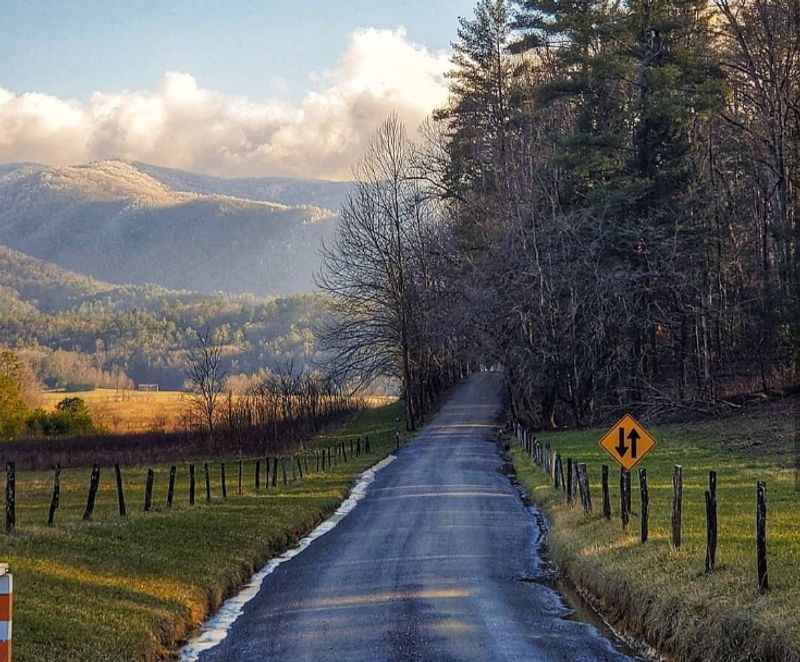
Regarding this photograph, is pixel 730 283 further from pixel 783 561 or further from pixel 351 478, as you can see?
pixel 783 561

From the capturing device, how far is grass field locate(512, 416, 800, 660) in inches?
457

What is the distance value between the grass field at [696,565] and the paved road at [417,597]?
0.68m

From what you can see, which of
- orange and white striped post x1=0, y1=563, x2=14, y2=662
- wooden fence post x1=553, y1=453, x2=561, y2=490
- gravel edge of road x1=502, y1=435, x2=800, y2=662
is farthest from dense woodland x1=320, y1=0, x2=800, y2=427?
orange and white striped post x1=0, y1=563, x2=14, y2=662

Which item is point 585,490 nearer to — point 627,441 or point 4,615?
point 627,441

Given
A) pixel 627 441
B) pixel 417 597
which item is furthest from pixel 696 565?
pixel 627 441

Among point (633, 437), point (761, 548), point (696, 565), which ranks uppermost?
point (633, 437)

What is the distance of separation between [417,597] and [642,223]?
40.6 metres

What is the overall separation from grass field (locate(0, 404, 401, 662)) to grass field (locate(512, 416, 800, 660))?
554 cm

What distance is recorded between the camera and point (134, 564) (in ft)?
57.1

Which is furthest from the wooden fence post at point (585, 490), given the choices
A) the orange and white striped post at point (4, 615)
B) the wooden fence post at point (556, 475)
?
the orange and white striped post at point (4, 615)

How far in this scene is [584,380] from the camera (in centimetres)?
5750

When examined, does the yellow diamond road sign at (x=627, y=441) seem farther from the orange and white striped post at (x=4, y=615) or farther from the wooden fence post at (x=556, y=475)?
the orange and white striped post at (x=4, y=615)

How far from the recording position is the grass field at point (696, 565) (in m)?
11.6

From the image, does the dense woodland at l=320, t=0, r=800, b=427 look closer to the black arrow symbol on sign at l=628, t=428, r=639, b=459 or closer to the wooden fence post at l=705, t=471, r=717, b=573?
the black arrow symbol on sign at l=628, t=428, r=639, b=459
